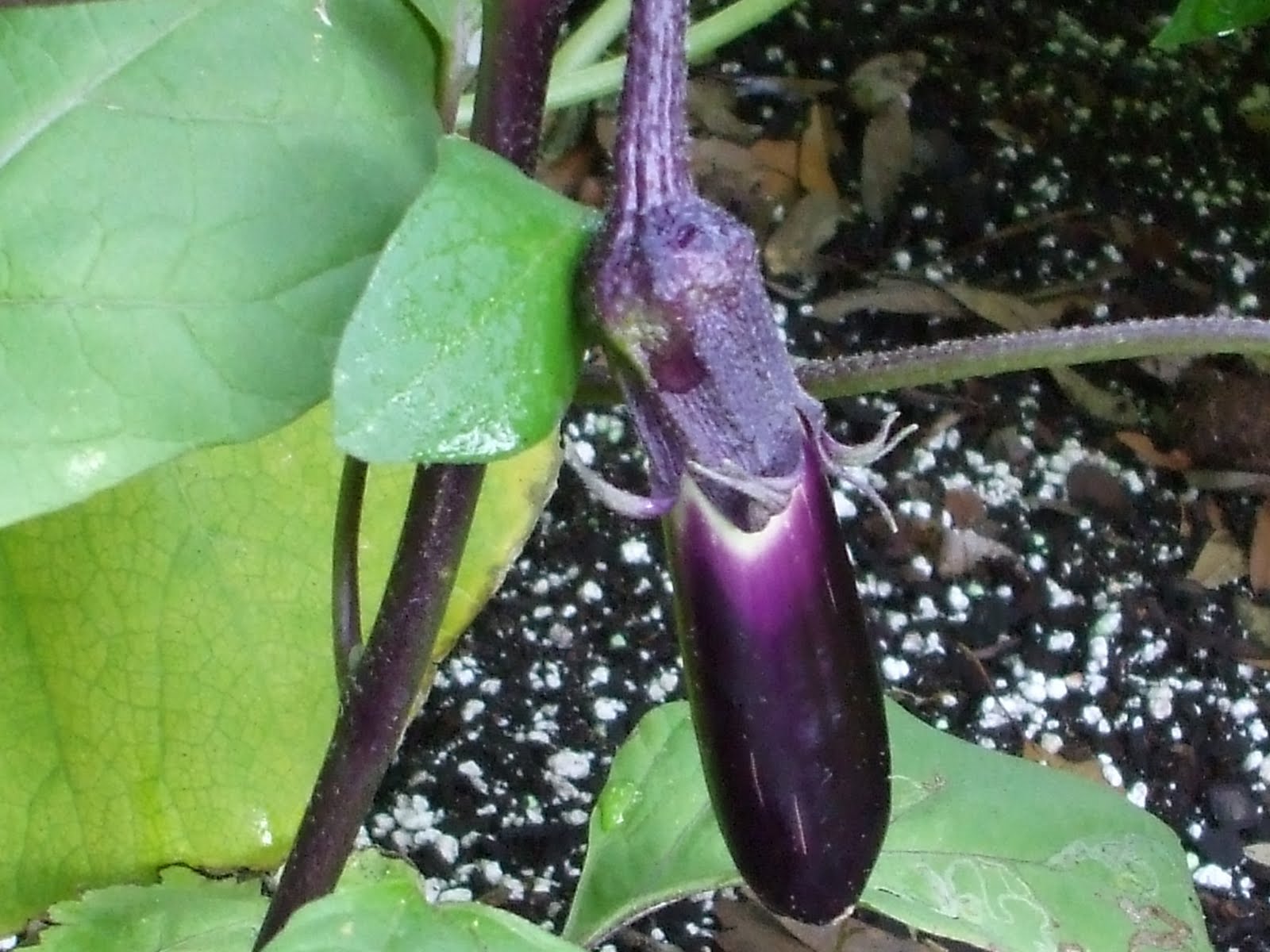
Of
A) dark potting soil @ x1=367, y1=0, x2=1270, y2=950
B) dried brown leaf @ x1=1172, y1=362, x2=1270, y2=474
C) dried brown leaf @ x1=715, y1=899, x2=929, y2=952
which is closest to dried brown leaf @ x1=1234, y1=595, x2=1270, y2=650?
dark potting soil @ x1=367, y1=0, x2=1270, y2=950

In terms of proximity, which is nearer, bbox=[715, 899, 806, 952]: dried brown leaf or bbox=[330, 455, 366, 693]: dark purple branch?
bbox=[330, 455, 366, 693]: dark purple branch

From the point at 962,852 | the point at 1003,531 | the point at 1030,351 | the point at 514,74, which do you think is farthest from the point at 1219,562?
the point at 514,74

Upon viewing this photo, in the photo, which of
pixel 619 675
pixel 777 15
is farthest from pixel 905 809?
pixel 777 15

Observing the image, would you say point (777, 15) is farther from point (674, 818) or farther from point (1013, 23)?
point (674, 818)

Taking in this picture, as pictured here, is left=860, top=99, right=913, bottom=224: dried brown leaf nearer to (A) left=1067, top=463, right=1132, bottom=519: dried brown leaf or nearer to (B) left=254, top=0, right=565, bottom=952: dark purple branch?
(A) left=1067, top=463, right=1132, bottom=519: dried brown leaf

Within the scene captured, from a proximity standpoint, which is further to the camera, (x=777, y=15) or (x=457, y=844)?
(x=777, y=15)

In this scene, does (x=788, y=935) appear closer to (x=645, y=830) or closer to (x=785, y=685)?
(x=645, y=830)

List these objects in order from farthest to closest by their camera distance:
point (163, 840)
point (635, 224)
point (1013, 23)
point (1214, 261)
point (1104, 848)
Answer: point (1013, 23) → point (1214, 261) → point (163, 840) → point (1104, 848) → point (635, 224)
